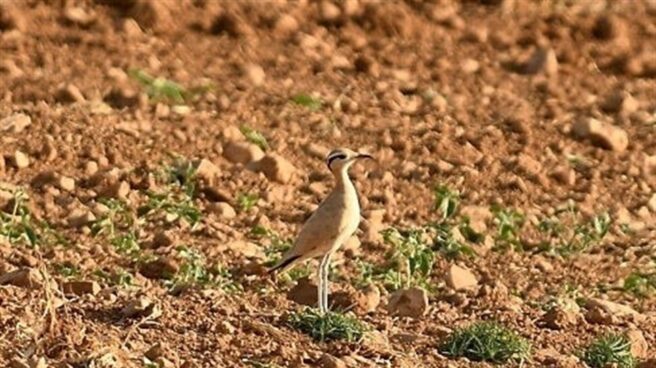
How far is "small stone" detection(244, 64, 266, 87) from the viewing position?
45.1 ft

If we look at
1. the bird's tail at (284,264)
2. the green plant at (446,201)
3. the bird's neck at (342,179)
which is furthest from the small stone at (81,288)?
the green plant at (446,201)

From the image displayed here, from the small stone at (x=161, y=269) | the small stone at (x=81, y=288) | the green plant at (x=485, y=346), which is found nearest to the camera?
the green plant at (x=485, y=346)

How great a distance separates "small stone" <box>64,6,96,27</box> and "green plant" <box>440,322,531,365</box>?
228 inches

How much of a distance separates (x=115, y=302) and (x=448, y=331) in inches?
52.6

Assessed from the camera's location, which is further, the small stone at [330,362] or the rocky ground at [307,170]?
the rocky ground at [307,170]

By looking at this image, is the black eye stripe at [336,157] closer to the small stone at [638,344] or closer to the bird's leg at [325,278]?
the bird's leg at [325,278]

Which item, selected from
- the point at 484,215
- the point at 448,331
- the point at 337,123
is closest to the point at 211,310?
the point at 448,331

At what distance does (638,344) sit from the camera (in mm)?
9633

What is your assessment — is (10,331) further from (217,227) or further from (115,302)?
(217,227)

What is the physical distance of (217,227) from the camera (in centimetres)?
1134

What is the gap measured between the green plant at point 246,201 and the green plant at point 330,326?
2733mm

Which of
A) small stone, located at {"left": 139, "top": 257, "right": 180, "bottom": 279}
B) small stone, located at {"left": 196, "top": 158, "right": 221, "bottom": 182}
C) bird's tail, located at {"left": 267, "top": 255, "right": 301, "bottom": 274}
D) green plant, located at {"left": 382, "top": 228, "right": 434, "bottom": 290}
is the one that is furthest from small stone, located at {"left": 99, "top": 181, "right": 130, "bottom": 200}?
bird's tail, located at {"left": 267, "top": 255, "right": 301, "bottom": 274}

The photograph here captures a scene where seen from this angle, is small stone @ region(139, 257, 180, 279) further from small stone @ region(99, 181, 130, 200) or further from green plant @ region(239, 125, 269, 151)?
green plant @ region(239, 125, 269, 151)

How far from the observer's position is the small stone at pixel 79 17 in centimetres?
1440
